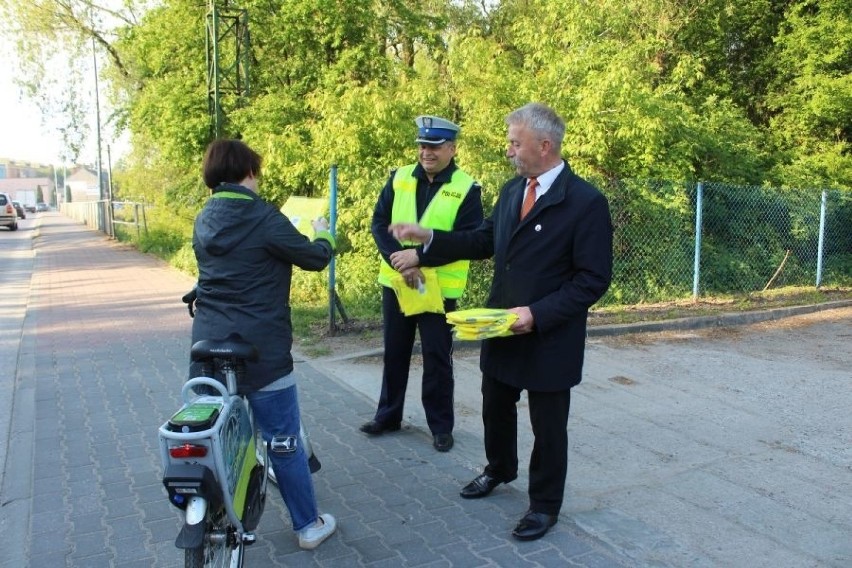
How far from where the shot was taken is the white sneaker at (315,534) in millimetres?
3289

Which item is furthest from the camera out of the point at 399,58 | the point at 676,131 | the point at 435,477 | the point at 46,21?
the point at 46,21

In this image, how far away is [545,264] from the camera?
3.23 metres

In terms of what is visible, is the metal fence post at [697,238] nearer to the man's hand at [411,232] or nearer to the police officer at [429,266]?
the police officer at [429,266]

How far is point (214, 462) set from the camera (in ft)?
8.30

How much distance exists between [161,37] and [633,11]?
10585 mm

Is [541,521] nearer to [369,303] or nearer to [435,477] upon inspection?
[435,477]

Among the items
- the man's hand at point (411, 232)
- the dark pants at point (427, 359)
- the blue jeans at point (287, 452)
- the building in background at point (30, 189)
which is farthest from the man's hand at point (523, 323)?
the building in background at point (30, 189)

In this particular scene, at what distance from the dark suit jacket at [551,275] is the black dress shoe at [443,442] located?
47.1 inches

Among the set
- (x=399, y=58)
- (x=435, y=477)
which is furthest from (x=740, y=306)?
(x=399, y=58)

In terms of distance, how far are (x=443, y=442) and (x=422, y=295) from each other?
39.3 inches

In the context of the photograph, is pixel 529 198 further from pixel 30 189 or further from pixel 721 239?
pixel 30 189

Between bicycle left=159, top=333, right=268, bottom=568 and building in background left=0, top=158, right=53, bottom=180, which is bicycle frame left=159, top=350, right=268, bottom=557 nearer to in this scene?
bicycle left=159, top=333, right=268, bottom=568

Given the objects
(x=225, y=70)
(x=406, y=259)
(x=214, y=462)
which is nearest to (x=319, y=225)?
(x=406, y=259)

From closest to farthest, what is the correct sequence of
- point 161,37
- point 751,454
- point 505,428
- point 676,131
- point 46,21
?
point 505,428
point 751,454
point 676,131
point 161,37
point 46,21
